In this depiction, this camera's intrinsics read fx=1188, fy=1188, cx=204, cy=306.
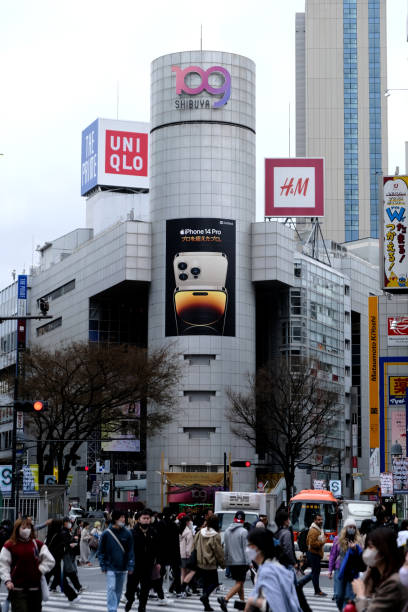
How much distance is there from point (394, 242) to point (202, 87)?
3825cm

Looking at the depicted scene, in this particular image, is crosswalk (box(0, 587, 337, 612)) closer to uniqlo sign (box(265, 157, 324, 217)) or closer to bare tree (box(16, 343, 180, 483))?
bare tree (box(16, 343, 180, 483))

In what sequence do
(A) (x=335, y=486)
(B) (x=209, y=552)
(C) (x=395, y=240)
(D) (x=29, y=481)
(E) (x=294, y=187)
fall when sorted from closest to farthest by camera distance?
(B) (x=209, y=552)
(D) (x=29, y=481)
(C) (x=395, y=240)
(A) (x=335, y=486)
(E) (x=294, y=187)

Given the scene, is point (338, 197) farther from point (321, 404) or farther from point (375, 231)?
point (321, 404)

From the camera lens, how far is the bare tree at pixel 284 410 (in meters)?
81.9

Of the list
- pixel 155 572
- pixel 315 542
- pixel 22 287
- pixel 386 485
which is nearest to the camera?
pixel 155 572

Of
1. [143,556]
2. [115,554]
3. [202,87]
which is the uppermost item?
[202,87]

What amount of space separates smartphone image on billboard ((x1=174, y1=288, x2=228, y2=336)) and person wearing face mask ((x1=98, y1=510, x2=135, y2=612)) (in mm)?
75661

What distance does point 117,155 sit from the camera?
131 meters

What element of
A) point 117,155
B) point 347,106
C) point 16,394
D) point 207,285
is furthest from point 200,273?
point 347,106

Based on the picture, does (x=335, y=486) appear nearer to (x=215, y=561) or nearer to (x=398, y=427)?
(x=398, y=427)

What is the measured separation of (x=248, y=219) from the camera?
3947 inches

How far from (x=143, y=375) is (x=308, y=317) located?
Answer: 3365 centimetres

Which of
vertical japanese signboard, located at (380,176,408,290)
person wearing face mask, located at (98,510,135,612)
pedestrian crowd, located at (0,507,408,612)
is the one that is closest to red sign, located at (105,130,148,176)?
vertical japanese signboard, located at (380,176,408,290)

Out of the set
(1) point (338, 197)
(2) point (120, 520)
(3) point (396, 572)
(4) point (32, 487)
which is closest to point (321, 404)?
(4) point (32, 487)
